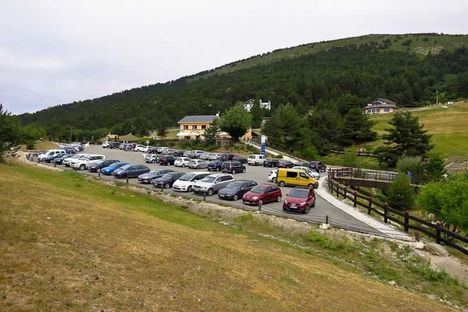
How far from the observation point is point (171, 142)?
10419 cm

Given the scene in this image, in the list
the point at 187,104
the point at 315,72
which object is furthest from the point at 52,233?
the point at 315,72

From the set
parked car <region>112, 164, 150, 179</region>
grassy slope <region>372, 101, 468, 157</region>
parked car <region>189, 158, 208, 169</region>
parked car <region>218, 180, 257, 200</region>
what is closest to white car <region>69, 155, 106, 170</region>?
parked car <region>112, 164, 150, 179</region>

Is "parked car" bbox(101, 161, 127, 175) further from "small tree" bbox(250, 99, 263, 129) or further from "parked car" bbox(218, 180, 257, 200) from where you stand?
"small tree" bbox(250, 99, 263, 129)

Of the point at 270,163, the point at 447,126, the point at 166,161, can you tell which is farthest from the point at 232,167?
the point at 447,126

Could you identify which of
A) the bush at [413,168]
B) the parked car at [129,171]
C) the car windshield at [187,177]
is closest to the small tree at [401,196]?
the bush at [413,168]

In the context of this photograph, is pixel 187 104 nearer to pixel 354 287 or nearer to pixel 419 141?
pixel 419 141

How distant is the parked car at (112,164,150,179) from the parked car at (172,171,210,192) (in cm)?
765

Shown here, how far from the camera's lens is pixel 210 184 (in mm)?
34750

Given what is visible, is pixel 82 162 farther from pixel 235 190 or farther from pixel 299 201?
pixel 299 201

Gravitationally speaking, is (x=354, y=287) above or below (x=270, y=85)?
below

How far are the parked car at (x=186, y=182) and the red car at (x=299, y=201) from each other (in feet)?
33.1

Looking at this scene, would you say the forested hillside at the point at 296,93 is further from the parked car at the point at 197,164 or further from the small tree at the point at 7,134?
the small tree at the point at 7,134

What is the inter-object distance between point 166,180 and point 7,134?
15258 mm

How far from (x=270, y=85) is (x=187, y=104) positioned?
121ft
